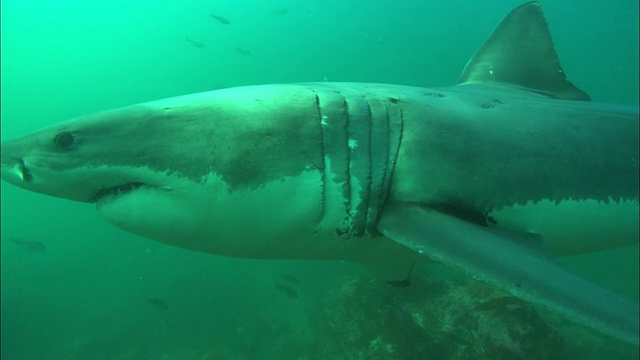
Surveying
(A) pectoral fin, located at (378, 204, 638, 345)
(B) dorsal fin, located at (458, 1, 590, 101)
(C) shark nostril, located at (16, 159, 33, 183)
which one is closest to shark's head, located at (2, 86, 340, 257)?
(C) shark nostril, located at (16, 159, 33, 183)

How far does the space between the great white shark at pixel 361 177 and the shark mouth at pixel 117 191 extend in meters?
0.01

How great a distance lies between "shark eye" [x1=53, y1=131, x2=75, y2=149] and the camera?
2.53 meters

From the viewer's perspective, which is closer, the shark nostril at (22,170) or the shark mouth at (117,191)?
the shark nostril at (22,170)

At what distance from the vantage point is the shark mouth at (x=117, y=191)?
2631mm

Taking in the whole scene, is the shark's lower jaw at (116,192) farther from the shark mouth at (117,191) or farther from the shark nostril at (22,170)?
the shark nostril at (22,170)

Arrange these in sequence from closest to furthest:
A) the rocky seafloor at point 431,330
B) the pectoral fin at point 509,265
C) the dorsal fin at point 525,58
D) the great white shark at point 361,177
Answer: the pectoral fin at point 509,265 < the great white shark at point 361,177 < the dorsal fin at point 525,58 < the rocky seafloor at point 431,330

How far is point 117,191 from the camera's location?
2654 millimetres

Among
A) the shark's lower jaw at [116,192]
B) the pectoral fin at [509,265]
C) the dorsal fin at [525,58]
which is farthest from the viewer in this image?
Result: the dorsal fin at [525,58]

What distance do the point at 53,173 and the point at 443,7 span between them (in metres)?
61.0

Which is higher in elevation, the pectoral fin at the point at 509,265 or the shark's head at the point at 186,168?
the shark's head at the point at 186,168

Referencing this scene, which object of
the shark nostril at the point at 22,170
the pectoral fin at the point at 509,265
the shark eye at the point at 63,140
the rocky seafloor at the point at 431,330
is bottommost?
the rocky seafloor at the point at 431,330

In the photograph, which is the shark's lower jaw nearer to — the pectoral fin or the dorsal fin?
the pectoral fin

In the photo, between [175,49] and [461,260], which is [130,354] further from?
[175,49]

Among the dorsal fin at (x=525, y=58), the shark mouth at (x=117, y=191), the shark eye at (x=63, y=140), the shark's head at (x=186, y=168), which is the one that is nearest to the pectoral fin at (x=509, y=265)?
the shark's head at (x=186, y=168)
